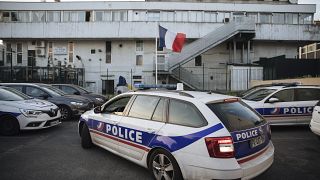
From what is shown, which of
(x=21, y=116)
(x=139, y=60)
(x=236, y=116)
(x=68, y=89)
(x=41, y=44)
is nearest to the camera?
(x=236, y=116)

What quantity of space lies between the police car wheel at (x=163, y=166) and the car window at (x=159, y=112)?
0.53 m

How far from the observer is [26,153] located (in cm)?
649

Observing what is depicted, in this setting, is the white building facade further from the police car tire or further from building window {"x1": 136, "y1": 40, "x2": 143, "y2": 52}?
the police car tire

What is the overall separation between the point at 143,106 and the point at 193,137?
1429 millimetres

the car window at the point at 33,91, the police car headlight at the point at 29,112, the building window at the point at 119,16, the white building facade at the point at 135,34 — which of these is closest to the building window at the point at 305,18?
the white building facade at the point at 135,34

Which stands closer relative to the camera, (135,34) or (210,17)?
(135,34)

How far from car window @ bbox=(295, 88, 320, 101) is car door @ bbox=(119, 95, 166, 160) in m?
5.89

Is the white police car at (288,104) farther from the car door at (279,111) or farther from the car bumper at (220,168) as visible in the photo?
the car bumper at (220,168)

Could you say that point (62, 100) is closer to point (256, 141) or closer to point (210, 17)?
point (256, 141)

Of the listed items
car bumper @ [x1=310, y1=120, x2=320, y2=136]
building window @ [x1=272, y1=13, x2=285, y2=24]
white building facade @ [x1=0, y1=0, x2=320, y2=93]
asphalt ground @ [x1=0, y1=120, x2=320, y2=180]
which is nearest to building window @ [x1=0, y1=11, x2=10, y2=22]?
white building facade @ [x1=0, y1=0, x2=320, y2=93]

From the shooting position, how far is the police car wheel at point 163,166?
4.25 meters

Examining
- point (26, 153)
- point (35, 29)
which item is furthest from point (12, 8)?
point (26, 153)

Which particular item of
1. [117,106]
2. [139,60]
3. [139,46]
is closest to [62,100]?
[117,106]

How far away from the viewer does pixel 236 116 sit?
4457 mm
